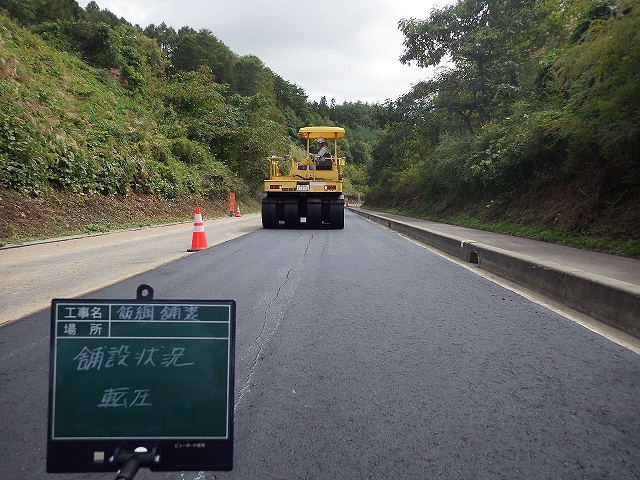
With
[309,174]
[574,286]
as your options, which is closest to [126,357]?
[574,286]

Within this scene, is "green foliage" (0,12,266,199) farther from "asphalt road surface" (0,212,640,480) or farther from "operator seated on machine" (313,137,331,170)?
"asphalt road surface" (0,212,640,480)

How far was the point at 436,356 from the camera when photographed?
11.5ft

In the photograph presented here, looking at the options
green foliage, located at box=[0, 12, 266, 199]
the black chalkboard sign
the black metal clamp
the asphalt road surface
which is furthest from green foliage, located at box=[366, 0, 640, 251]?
green foliage, located at box=[0, 12, 266, 199]

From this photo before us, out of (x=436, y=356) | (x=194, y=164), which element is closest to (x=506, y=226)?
(x=436, y=356)

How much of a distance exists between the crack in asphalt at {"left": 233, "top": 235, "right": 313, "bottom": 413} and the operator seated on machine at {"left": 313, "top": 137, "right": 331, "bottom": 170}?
36.1 feet

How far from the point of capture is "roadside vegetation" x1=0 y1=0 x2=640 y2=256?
10273 millimetres

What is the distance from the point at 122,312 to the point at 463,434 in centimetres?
180

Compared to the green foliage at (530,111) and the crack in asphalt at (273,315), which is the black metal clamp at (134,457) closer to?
the crack in asphalt at (273,315)

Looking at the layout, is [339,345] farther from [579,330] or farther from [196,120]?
[196,120]

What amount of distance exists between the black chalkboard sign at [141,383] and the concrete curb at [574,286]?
4253 millimetres

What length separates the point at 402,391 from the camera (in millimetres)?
2873

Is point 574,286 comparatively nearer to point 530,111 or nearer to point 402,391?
point 402,391

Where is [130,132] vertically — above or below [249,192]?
above

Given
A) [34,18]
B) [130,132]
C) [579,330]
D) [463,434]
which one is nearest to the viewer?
[463,434]
